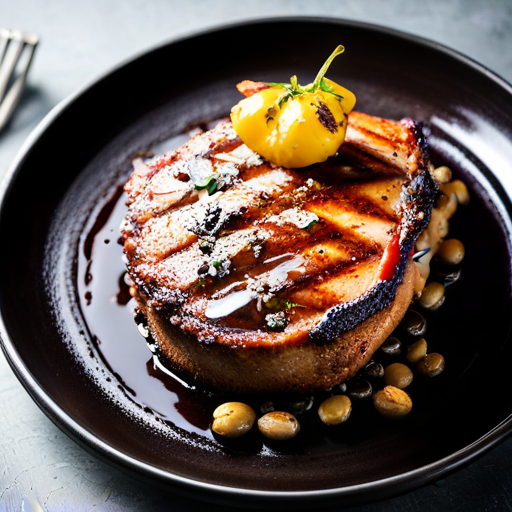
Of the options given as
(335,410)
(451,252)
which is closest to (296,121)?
(451,252)

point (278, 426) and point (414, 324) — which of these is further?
point (414, 324)

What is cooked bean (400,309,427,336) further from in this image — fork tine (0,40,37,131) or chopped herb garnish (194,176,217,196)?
fork tine (0,40,37,131)

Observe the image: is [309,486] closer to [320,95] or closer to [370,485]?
[370,485]

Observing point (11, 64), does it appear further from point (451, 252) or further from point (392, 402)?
point (392, 402)

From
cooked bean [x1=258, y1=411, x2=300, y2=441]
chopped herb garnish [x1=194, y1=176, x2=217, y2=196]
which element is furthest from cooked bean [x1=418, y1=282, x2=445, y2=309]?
chopped herb garnish [x1=194, y1=176, x2=217, y2=196]

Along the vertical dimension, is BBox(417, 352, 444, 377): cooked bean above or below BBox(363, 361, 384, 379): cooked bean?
above

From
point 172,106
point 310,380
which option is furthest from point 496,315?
point 172,106
